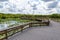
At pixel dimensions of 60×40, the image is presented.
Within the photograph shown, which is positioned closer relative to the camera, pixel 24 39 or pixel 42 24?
pixel 24 39

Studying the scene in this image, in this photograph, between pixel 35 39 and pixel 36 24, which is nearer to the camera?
pixel 35 39

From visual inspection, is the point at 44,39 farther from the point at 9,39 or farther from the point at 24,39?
the point at 9,39

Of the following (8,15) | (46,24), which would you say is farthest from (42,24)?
(8,15)

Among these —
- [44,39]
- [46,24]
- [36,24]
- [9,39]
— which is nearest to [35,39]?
[44,39]

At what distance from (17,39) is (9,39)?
65cm

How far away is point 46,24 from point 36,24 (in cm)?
281

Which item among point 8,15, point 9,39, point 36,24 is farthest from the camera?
point 8,15

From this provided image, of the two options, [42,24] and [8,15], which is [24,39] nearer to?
[42,24]

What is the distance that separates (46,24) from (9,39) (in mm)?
22653

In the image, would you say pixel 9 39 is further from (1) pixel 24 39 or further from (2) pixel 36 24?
(2) pixel 36 24

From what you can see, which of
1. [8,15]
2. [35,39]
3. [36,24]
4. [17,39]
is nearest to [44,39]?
[35,39]

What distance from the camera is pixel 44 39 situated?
1551cm

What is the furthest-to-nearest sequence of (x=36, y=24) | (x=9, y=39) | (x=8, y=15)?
(x=8, y=15) < (x=36, y=24) < (x=9, y=39)

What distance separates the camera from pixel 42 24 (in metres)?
36.1
